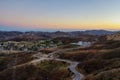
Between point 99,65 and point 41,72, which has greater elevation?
point 99,65

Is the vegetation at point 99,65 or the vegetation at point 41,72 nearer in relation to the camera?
the vegetation at point 99,65

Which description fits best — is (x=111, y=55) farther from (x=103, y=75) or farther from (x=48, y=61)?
(x=103, y=75)

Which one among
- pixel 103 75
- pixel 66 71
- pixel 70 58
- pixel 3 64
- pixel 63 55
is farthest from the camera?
pixel 3 64

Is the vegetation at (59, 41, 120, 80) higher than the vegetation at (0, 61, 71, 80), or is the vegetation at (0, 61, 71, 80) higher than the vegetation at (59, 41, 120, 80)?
the vegetation at (59, 41, 120, 80)

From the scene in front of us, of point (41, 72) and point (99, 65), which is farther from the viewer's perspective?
point (41, 72)

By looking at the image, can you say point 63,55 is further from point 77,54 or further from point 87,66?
point 87,66

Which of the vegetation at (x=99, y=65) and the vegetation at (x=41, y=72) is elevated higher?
the vegetation at (x=99, y=65)

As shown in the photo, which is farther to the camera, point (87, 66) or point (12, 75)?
point (12, 75)

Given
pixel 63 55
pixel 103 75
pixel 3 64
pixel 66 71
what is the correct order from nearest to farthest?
pixel 103 75, pixel 66 71, pixel 63 55, pixel 3 64

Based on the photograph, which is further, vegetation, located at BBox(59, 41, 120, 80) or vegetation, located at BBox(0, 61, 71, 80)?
vegetation, located at BBox(0, 61, 71, 80)

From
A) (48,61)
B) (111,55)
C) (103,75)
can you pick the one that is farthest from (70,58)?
(103,75)

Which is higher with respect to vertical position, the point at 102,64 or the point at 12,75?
the point at 102,64
